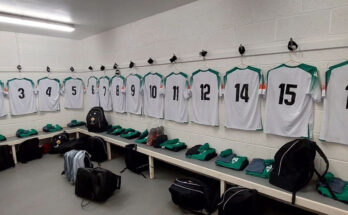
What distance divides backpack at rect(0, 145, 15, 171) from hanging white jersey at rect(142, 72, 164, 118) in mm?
2640

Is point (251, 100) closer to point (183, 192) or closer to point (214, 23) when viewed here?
point (214, 23)

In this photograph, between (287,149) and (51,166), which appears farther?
(51,166)

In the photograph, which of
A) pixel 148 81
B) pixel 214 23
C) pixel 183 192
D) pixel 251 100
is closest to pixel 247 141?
pixel 251 100

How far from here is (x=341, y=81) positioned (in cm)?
188

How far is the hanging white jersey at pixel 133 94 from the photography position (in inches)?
153

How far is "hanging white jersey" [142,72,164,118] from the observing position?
3.52 meters

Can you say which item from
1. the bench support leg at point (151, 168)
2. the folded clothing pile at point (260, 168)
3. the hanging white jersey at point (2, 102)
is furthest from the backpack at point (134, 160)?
the hanging white jersey at point (2, 102)

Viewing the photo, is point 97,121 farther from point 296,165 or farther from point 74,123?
point 296,165

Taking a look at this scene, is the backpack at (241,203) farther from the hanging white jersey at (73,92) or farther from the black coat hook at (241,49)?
the hanging white jersey at (73,92)

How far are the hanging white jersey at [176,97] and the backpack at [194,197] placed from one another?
3.65 feet

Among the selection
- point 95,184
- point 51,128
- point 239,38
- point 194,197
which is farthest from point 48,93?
point 239,38

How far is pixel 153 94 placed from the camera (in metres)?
3.62

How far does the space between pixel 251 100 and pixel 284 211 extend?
4.45 feet

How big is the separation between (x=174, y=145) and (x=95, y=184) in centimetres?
120
